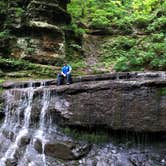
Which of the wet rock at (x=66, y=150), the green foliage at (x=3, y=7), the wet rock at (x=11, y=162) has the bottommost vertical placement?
the wet rock at (x=11, y=162)

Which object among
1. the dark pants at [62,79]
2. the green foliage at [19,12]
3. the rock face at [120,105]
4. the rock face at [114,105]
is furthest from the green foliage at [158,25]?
the rock face at [120,105]

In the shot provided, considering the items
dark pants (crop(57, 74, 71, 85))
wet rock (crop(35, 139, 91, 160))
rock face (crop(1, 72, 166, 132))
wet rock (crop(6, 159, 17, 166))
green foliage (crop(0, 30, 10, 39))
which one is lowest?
wet rock (crop(6, 159, 17, 166))

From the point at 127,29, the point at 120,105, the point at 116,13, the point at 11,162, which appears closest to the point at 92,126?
the point at 120,105

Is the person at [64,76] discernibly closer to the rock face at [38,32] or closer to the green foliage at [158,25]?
the rock face at [38,32]

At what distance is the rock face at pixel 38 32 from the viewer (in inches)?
668

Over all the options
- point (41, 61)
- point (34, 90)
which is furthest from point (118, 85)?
point (41, 61)

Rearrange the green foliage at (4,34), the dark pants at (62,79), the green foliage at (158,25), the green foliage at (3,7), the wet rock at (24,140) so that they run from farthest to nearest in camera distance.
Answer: the green foliage at (158,25) < the green foliage at (3,7) < the green foliage at (4,34) < the dark pants at (62,79) < the wet rock at (24,140)

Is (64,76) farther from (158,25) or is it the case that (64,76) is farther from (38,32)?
(158,25)

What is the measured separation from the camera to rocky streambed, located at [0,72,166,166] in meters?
8.50

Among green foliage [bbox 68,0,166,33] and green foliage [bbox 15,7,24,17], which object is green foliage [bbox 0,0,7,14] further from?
green foliage [bbox 68,0,166,33]

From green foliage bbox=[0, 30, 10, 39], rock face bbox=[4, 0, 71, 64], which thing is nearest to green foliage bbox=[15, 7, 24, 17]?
rock face bbox=[4, 0, 71, 64]

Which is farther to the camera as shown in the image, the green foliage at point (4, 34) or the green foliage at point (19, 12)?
the green foliage at point (19, 12)

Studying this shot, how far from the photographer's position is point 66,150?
9062 millimetres

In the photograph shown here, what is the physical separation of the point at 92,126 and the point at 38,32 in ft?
30.6
